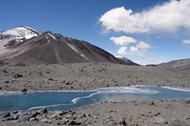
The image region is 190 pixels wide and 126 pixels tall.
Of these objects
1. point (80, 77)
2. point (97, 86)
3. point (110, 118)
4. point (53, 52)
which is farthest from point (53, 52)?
point (110, 118)

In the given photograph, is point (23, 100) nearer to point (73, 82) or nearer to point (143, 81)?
point (73, 82)

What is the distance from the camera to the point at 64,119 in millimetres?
23859

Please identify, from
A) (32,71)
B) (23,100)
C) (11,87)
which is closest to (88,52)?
(32,71)

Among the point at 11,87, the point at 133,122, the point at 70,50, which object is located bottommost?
the point at 133,122

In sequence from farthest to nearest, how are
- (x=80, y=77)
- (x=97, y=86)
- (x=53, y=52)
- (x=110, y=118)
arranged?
1. (x=53, y=52)
2. (x=80, y=77)
3. (x=97, y=86)
4. (x=110, y=118)

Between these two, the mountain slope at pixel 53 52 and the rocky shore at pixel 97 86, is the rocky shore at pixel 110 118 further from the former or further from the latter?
the mountain slope at pixel 53 52

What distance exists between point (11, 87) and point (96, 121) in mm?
32510

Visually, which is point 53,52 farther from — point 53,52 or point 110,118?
point 110,118

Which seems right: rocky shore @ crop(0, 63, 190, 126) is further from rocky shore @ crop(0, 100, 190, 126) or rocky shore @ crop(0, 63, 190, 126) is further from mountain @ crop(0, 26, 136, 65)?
mountain @ crop(0, 26, 136, 65)

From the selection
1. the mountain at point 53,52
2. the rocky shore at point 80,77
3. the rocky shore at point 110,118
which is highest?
the mountain at point 53,52

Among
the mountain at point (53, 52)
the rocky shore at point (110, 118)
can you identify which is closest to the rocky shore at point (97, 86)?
the rocky shore at point (110, 118)

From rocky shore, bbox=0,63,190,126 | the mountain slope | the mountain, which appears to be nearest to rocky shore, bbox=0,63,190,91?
rocky shore, bbox=0,63,190,126

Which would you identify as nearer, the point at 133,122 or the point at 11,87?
the point at 133,122

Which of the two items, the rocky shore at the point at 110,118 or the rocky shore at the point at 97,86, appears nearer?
the rocky shore at the point at 110,118
